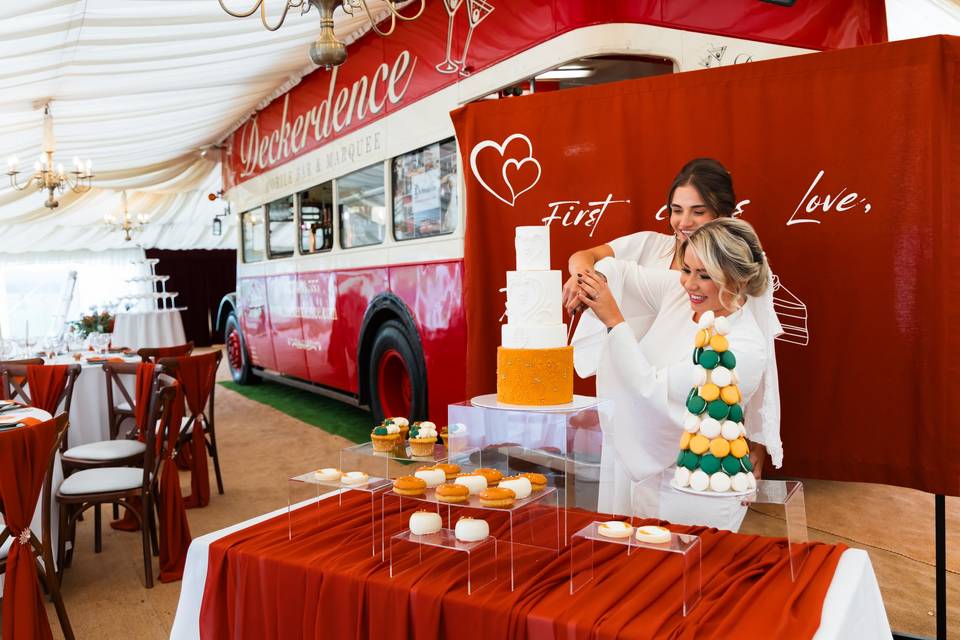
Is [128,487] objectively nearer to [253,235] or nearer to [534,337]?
[534,337]

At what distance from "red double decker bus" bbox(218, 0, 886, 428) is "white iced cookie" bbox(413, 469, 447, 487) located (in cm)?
198

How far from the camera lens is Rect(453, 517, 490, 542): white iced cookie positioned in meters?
1.67

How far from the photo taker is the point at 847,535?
401cm

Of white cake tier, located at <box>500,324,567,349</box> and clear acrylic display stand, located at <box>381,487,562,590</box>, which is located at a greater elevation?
white cake tier, located at <box>500,324,567,349</box>

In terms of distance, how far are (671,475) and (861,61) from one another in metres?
1.97

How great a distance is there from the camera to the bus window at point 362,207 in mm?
5633

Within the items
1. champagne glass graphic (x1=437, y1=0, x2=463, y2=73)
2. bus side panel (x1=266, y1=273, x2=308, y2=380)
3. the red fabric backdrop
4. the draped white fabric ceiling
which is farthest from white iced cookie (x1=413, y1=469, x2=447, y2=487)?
bus side panel (x1=266, y1=273, x2=308, y2=380)

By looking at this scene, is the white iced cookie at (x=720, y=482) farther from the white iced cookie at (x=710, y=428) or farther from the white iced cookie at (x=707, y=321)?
the white iced cookie at (x=707, y=321)

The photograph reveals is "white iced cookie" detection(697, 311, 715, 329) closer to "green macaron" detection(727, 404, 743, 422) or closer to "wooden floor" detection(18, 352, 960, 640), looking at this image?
"green macaron" detection(727, 404, 743, 422)

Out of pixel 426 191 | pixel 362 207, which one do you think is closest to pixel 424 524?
pixel 426 191

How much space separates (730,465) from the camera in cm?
183

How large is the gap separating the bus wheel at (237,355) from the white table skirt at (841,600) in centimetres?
819

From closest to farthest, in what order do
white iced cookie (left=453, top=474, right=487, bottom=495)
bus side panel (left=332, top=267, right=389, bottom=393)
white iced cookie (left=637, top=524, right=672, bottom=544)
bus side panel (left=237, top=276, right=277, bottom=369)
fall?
white iced cookie (left=637, top=524, right=672, bottom=544), white iced cookie (left=453, top=474, right=487, bottom=495), bus side panel (left=332, top=267, right=389, bottom=393), bus side panel (left=237, top=276, right=277, bottom=369)

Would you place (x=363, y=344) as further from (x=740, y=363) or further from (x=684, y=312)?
(x=740, y=363)
